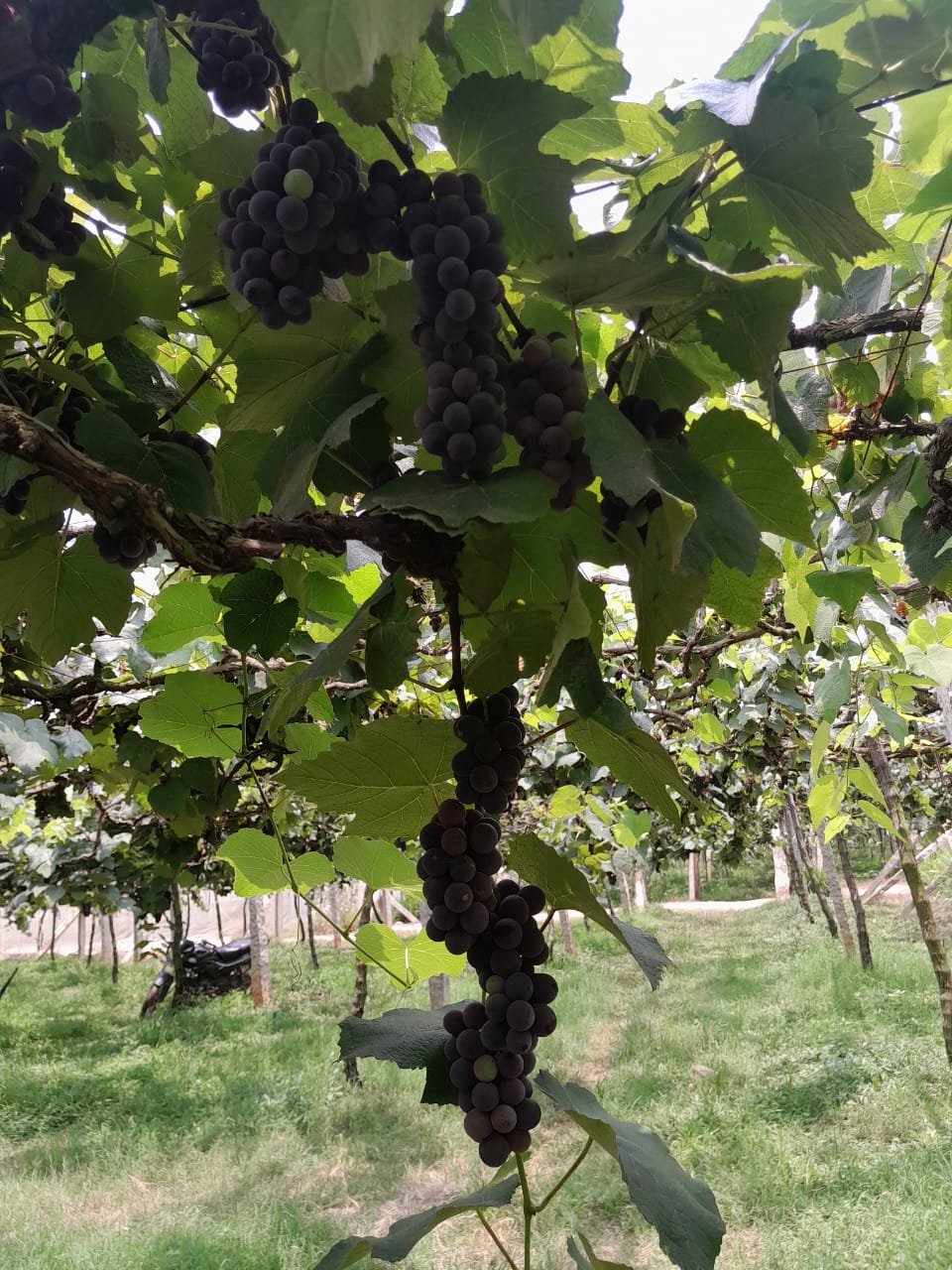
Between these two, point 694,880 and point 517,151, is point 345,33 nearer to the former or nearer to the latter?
point 517,151

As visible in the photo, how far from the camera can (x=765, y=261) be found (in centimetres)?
61

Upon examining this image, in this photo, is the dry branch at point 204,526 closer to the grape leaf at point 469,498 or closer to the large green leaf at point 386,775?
the grape leaf at point 469,498

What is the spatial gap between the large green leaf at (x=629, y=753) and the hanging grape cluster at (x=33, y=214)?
606 mm

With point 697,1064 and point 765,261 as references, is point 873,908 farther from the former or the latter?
point 765,261

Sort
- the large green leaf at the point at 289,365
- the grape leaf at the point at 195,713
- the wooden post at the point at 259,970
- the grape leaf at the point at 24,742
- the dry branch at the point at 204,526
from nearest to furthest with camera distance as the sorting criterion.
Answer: the dry branch at the point at 204,526 < the large green leaf at the point at 289,365 < the grape leaf at the point at 195,713 < the grape leaf at the point at 24,742 < the wooden post at the point at 259,970

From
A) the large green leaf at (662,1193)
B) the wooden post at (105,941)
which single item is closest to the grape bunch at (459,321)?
the large green leaf at (662,1193)

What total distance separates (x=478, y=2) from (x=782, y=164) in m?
0.24

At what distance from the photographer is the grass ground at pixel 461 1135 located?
5.21 meters

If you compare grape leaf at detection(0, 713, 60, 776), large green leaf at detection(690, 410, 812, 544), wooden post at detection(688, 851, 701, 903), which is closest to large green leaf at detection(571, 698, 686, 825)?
large green leaf at detection(690, 410, 812, 544)

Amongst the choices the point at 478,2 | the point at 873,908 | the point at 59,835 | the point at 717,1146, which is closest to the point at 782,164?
the point at 478,2

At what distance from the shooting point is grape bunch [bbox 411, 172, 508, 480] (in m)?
0.48

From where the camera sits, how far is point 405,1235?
686mm

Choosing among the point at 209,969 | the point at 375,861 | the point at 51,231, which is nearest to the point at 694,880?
the point at 209,969

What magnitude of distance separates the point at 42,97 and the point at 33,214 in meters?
0.09
